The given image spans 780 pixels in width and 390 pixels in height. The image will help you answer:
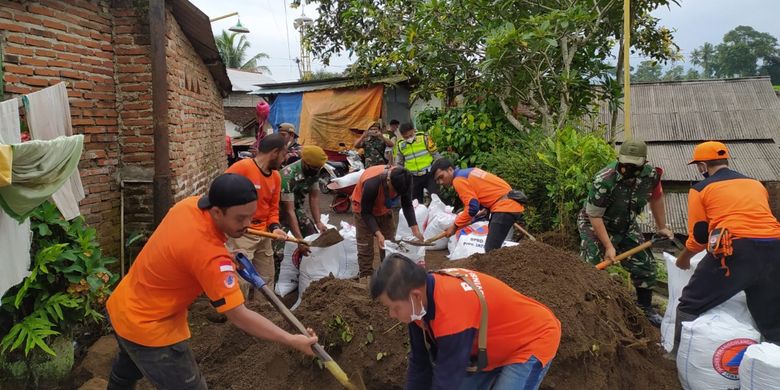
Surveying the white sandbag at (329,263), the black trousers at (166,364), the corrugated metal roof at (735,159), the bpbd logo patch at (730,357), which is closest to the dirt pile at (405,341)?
the bpbd logo patch at (730,357)

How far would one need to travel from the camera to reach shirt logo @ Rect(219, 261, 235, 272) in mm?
2080

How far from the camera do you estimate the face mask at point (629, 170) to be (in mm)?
4191

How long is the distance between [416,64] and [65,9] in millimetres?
6009

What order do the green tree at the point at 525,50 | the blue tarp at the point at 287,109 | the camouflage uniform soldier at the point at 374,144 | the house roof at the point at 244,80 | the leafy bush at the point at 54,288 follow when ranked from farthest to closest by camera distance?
the house roof at the point at 244,80 → the blue tarp at the point at 287,109 → the camouflage uniform soldier at the point at 374,144 → the green tree at the point at 525,50 → the leafy bush at the point at 54,288

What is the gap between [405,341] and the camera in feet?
10.6

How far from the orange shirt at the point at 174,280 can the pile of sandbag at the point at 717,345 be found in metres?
2.92

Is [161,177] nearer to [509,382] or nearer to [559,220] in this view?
[509,382]

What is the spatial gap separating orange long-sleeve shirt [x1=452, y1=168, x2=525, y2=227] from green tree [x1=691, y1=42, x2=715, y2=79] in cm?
5970

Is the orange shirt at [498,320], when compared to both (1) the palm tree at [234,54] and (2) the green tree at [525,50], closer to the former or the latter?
(2) the green tree at [525,50]

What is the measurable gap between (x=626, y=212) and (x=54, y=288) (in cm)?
446

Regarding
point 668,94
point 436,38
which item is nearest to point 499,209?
point 436,38

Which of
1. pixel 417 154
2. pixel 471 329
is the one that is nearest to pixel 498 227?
pixel 471 329

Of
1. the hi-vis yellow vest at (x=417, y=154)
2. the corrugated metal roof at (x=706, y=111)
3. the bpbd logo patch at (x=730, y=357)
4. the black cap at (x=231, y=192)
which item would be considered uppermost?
the corrugated metal roof at (x=706, y=111)

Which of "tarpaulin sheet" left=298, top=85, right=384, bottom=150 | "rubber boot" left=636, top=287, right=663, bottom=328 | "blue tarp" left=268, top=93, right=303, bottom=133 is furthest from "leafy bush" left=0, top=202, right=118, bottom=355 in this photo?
"blue tarp" left=268, top=93, right=303, bottom=133
